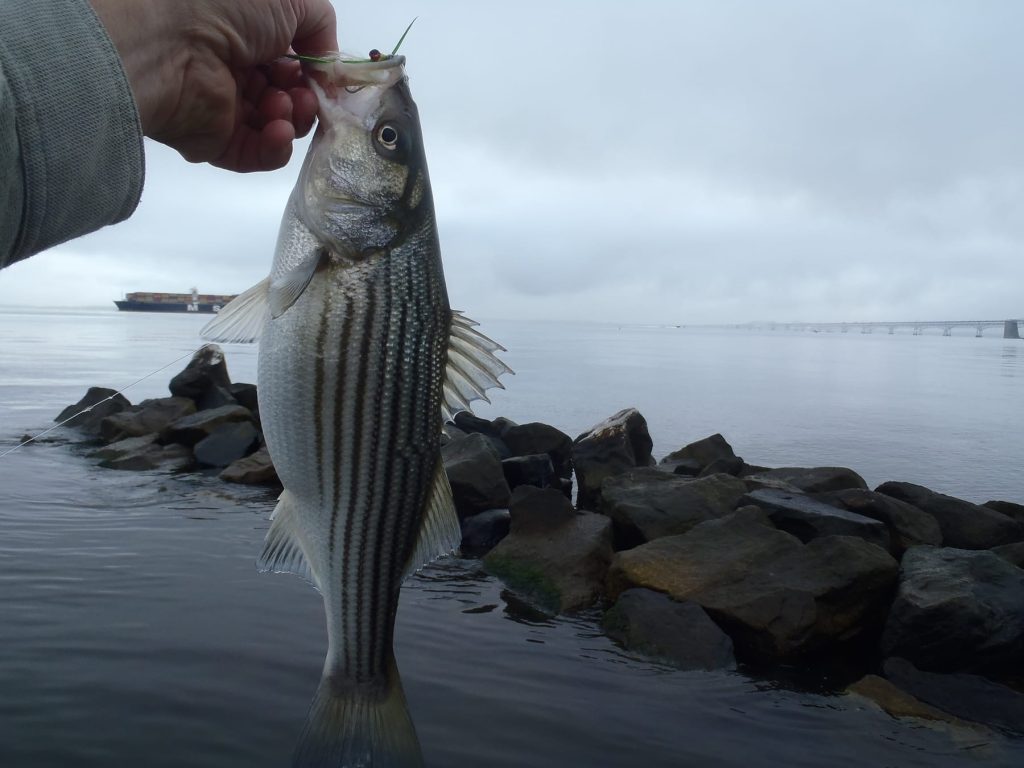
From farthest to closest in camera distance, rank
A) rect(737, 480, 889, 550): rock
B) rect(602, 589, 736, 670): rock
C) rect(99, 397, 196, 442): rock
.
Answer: rect(99, 397, 196, 442): rock
rect(737, 480, 889, 550): rock
rect(602, 589, 736, 670): rock

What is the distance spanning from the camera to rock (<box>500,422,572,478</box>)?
13445 mm

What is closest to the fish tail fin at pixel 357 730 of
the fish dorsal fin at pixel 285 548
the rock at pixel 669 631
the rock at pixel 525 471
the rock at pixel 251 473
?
the fish dorsal fin at pixel 285 548

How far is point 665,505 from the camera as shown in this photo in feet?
29.7

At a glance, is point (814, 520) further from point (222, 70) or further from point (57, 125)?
point (57, 125)

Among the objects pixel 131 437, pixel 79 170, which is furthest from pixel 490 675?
pixel 131 437

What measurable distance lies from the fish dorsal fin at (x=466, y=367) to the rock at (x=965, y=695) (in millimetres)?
5016

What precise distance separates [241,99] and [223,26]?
53 cm

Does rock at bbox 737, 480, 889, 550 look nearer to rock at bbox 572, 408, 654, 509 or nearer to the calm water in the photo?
the calm water

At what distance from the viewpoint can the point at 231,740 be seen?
196 inches

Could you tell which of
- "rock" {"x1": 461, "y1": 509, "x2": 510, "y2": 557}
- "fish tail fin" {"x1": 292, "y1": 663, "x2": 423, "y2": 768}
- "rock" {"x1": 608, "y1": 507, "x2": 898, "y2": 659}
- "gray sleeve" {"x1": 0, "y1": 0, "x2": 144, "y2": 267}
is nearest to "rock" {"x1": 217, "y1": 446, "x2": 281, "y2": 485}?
"rock" {"x1": 461, "y1": 509, "x2": 510, "y2": 557}

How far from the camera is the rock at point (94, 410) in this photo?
16188 millimetres

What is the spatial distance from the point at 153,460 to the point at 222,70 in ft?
36.5

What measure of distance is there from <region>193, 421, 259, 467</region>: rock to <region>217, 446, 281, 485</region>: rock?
1055 millimetres

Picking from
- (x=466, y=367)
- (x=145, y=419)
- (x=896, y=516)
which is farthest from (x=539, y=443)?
(x=466, y=367)
